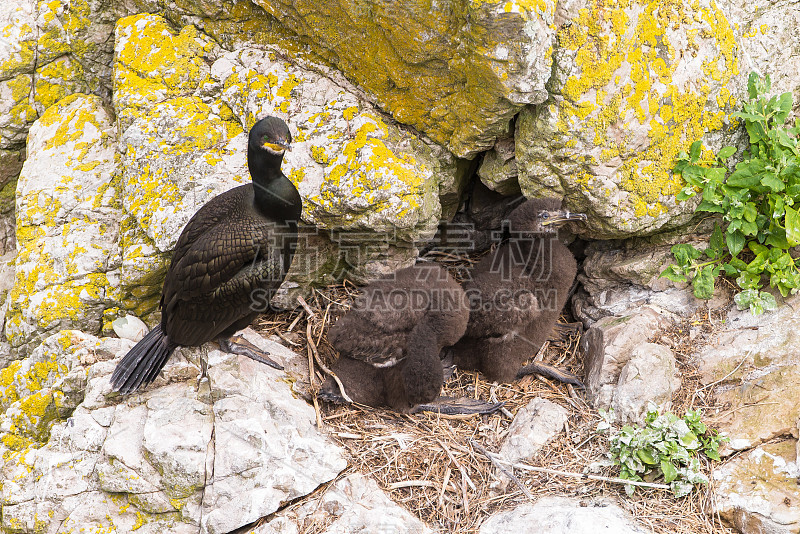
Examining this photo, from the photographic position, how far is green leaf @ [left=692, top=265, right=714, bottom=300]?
416 cm

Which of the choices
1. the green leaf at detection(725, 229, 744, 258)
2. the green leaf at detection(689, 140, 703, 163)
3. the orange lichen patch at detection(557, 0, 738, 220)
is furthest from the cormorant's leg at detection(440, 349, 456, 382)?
the green leaf at detection(689, 140, 703, 163)

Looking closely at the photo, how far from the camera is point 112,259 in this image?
4414 millimetres

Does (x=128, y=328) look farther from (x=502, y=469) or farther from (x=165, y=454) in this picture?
(x=502, y=469)

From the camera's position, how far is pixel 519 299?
4.39 m

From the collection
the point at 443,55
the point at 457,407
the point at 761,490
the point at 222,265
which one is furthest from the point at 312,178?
the point at 761,490

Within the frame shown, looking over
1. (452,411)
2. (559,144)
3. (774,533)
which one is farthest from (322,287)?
(774,533)

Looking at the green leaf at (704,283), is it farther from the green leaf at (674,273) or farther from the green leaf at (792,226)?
the green leaf at (792,226)

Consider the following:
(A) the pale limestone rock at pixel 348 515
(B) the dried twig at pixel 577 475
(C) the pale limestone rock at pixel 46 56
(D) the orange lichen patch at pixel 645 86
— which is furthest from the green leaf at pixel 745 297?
(C) the pale limestone rock at pixel 46 56

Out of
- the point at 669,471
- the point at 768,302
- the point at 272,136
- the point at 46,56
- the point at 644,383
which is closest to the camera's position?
the point at 669,471

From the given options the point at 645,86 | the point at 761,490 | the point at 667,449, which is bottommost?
the point at 761,490

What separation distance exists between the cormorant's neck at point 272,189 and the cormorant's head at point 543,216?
1588 mm

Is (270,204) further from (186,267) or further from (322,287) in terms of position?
(322,287)

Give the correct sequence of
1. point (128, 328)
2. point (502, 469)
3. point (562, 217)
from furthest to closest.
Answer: point (128, 328)
point (562, 217)
point (502, 469)

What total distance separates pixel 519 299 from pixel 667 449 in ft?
4.56
